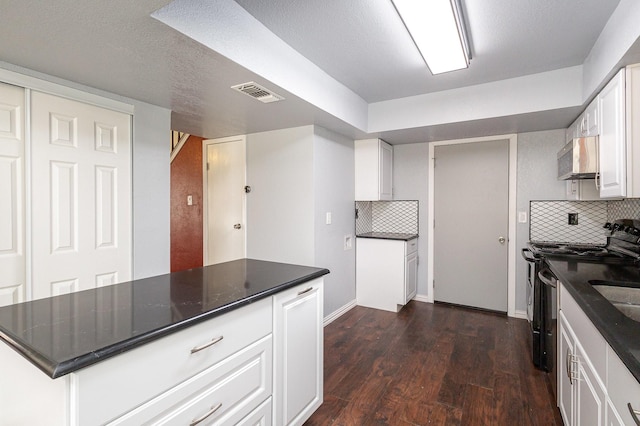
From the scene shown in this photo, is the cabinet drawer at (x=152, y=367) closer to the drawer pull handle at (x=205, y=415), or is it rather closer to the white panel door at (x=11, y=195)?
the drawer pull handle at (x=205, y=415)

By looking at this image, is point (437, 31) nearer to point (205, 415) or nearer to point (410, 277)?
point (205, 415)

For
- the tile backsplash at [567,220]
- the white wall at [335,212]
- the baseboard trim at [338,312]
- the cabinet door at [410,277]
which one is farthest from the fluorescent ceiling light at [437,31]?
the baseboard trim at [338,312]

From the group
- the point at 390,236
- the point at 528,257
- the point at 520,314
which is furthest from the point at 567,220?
the point at 390,236

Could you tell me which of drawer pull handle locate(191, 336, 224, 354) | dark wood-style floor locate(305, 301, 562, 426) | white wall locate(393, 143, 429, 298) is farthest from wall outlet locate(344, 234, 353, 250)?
drawer pull handle locate(191, 336, 224, 354)

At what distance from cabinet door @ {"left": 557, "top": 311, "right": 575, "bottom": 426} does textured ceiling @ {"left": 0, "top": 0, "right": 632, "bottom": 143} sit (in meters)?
1.81

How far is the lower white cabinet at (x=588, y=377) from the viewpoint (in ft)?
3.04

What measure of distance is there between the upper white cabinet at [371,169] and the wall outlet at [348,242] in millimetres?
490

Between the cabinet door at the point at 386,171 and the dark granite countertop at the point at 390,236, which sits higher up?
the cabinet door at the point at 386,171

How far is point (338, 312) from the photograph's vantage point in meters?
3.69

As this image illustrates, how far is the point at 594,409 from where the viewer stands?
3.90 feet

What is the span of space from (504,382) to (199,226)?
408 cm

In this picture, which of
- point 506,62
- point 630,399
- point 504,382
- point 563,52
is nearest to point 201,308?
point 630,399

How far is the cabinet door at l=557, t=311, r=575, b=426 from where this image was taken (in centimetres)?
155

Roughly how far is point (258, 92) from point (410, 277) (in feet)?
9.24
